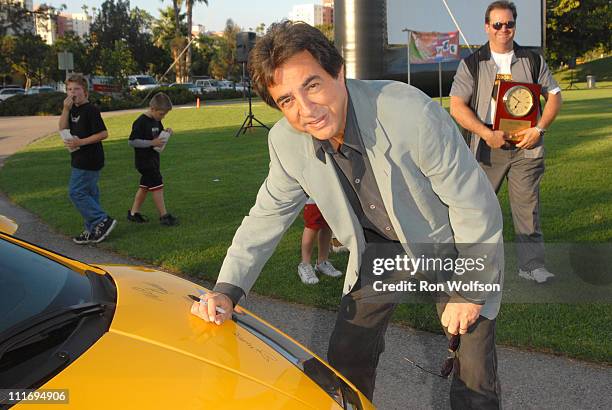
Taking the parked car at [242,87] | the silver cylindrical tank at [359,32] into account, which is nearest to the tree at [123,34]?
the parked car at [242,87]

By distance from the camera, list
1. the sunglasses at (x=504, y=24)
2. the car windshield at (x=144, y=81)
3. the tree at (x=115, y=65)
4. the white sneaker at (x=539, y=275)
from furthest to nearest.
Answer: the car windshield at (x=144, y=81), the tree at (x=115, y=65), the white sneaker at (x=539, y=275), the sunglasses at (x=504, y=24)

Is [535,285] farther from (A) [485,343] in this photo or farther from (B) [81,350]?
(B) [81,350]

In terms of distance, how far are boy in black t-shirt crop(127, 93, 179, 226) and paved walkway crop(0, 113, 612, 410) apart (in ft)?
10.2

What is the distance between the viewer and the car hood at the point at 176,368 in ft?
5.83

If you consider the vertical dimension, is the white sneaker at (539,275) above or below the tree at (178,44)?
below

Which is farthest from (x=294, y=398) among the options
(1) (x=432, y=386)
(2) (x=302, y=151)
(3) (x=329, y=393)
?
(1) (x=432, y=386)

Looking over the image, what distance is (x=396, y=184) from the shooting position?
2139 millimetres

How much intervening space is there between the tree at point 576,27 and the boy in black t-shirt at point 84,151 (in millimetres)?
46413

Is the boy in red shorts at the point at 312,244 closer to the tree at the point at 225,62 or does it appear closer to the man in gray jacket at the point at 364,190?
the man in gray jacket at the point at 364,190

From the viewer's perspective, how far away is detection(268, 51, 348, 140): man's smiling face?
2008mm

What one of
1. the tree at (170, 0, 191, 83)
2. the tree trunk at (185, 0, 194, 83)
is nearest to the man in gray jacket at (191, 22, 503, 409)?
the tree at (170, 0, 191, 83)

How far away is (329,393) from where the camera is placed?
216 cm

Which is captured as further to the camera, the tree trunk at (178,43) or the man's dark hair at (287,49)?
the tree trunk at (178,43)

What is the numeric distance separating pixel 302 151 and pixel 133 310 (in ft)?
2.79
